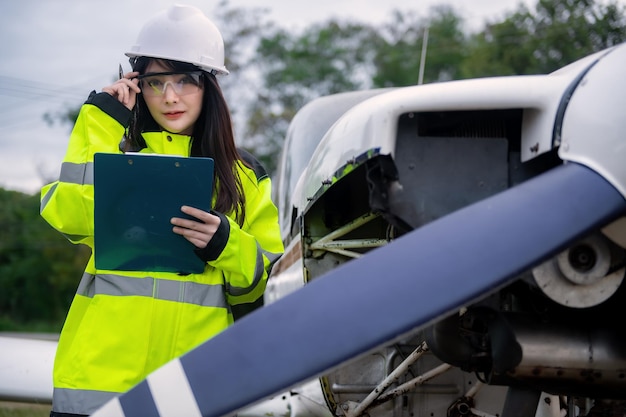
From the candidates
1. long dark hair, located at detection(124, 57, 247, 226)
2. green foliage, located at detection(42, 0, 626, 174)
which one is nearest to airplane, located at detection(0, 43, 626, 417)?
long dark hair, located at detection(124, 57, 247, 226)

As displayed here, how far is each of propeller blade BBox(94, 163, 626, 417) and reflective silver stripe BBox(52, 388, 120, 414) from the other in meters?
0.62

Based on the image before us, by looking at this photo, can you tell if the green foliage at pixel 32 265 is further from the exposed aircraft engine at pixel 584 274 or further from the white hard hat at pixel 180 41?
the exposed aircraft engine at pixel 584 274

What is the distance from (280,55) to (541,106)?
131 ft

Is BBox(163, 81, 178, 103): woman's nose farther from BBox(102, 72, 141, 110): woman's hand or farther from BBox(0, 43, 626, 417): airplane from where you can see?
BBox(0, 43, 626, 417): airplane

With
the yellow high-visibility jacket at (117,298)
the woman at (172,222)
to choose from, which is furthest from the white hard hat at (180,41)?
the yellow high-visibility jacket at (117,298)

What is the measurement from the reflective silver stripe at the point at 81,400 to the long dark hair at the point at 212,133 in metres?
0.71

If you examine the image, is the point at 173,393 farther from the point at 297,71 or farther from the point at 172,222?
the point at 297,71

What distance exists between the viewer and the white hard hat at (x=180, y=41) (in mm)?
3152

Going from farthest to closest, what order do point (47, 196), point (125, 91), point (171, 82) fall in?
point (171, 82)
point (125, 91)
point (47, 196)

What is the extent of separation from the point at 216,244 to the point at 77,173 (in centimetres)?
48

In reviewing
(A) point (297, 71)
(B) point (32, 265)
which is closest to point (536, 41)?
(A) point (297, 71)

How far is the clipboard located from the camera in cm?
264

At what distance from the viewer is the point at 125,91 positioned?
302 cm

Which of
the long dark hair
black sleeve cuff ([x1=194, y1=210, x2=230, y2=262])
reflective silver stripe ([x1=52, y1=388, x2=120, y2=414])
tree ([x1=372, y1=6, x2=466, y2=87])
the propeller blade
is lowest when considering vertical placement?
reflective silver stripe ([x1=52, y1=388, x2=120, y2=414])
